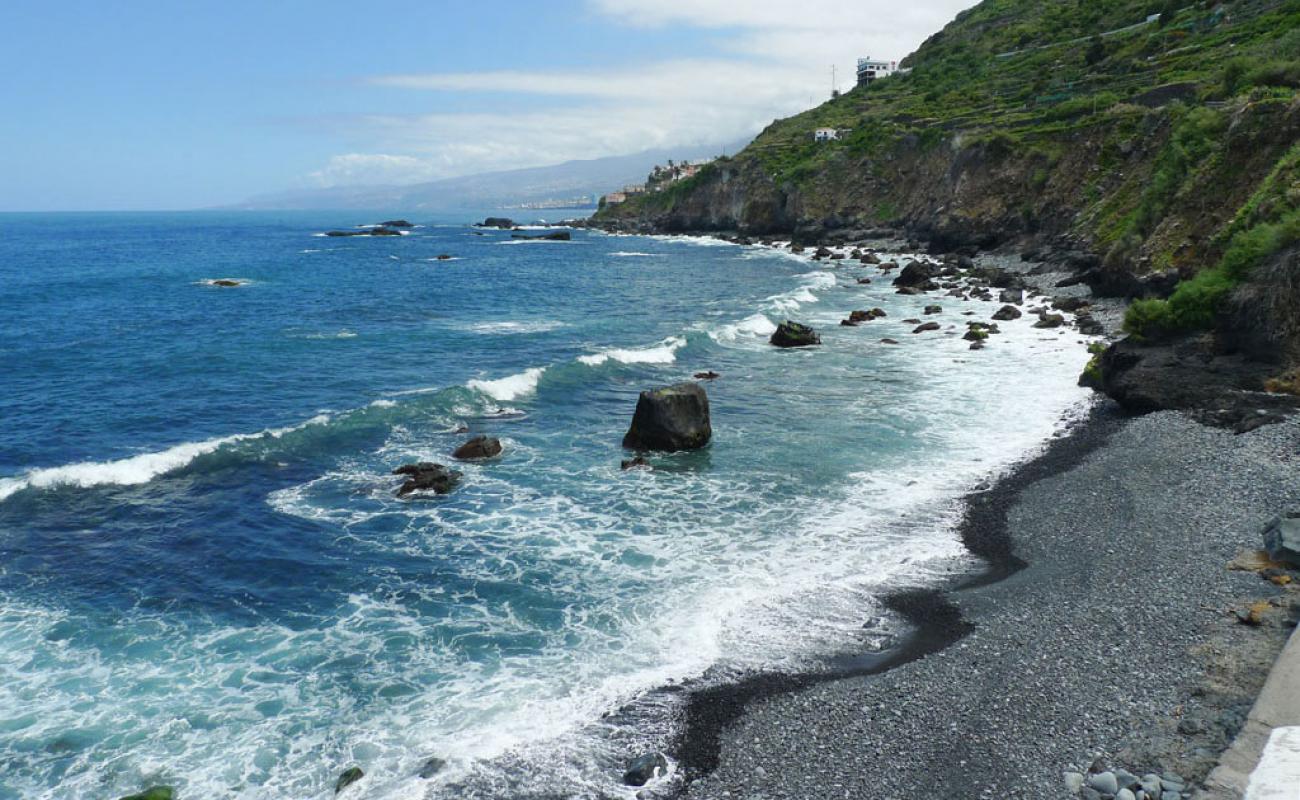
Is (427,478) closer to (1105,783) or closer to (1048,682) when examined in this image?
(1048,682)

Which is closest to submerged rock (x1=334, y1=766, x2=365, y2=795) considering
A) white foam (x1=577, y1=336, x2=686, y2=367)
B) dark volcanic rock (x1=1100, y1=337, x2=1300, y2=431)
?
dark volcanic rock (x1=1100, y1=337, x2=1300, y2=431)

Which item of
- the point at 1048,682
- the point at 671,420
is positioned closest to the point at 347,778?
the point at 1048,682

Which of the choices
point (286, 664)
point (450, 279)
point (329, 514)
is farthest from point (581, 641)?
point (450, 279)

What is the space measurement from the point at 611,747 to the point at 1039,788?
264 inches

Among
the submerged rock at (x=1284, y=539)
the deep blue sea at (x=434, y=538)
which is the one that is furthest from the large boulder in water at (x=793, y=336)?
the submerged rock at (x=1284, y=539)

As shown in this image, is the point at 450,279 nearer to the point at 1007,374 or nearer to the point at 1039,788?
the point at 1007,374

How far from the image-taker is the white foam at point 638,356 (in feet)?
148

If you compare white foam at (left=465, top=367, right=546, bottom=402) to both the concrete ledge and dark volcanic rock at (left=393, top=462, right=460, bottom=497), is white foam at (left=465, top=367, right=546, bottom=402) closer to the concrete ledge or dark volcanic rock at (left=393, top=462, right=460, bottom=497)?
dark volcanic rock at (left=393, top=462, right=460, bottom=497)

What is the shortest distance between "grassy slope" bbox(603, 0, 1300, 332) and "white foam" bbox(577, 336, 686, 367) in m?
23.8

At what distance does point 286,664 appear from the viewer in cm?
1675

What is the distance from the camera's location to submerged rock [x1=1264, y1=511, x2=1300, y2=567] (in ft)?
54.7

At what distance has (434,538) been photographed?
2286 cm

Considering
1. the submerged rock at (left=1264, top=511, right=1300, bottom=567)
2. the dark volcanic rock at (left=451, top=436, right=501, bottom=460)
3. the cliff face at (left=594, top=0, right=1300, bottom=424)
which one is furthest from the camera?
the cliff face at (left=594, top=0, right=1300, bottom=424)

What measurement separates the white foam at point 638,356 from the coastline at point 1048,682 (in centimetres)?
2642
